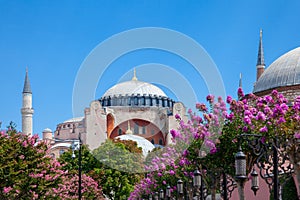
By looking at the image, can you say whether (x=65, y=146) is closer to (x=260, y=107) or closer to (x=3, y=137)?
(x=3, y=137)

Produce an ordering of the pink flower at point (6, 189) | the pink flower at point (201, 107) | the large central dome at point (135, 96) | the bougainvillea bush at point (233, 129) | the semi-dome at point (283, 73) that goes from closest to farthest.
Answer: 1. the bougainvillea bush at point (233, 129)
2. the pink flower at point (201, 107)
3. the pink flower at point (6, 189)
4. the semi-dome at point (283, 73)
5. the large central dome at point (135, 96)

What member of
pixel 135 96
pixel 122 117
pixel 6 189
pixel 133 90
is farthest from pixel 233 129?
pixel 133 90

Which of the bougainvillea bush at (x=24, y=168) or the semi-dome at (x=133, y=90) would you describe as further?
the semi-dome at (x=133, y=90)

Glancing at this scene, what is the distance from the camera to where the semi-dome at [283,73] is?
2812 centimetres

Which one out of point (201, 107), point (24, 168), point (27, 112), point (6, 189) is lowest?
point (6, 189)

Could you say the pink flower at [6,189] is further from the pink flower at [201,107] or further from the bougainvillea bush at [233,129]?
the pink flower at [201,107]

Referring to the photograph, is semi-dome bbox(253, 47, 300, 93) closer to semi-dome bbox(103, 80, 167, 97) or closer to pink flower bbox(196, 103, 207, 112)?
pink flower bbox(196, 103, 207, 112)

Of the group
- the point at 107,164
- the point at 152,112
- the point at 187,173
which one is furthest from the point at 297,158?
the point at 152,112

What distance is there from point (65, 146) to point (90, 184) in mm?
44239

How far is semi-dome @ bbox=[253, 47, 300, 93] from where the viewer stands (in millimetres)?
28125

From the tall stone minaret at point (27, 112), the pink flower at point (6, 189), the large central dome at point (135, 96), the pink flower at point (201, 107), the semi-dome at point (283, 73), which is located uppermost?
the large central dome at point (135, 96)

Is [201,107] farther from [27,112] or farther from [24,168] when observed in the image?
[27,112]

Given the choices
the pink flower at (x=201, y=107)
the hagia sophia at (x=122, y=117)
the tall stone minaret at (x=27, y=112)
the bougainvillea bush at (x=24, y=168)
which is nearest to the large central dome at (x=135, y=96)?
the hagia sophia at (x=122, y=117)

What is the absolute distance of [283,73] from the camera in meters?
28.8
